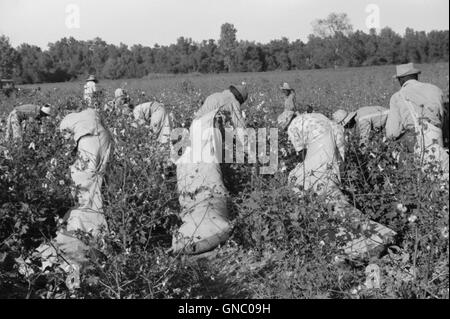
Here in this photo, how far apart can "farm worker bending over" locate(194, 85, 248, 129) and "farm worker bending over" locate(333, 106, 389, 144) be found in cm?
94

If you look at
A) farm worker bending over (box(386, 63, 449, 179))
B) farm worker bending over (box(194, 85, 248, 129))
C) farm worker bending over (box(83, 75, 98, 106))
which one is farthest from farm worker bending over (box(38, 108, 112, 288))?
farm worker bending over (box(83, 75, 98, 106))

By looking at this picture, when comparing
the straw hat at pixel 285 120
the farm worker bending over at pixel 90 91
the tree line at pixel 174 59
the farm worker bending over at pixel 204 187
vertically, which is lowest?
the farm worker bending over at pixel 204 187

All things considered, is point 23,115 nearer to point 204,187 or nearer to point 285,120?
point 285,120

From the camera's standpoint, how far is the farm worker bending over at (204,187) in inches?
152

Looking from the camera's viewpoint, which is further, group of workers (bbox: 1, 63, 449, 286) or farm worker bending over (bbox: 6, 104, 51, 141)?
farm worker bending over (bbox: 6, 104, 51, 141)

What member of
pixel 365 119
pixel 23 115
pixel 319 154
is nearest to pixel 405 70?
pixel 365 119

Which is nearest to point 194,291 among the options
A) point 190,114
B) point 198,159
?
point 198,159

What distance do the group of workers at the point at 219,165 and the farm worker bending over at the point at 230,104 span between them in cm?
18

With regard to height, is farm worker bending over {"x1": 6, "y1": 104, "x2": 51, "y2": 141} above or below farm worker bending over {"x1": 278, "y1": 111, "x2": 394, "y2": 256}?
above

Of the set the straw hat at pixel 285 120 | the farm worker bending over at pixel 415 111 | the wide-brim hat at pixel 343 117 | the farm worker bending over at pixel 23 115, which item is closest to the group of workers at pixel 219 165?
the farm worker bending over at pixel 415 111

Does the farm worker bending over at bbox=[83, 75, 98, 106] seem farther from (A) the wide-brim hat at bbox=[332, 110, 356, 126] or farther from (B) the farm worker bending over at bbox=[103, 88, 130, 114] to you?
(A) the wide-brim hat at bbox=[332, 110, 356, 126]

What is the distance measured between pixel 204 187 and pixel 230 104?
69.7 inches

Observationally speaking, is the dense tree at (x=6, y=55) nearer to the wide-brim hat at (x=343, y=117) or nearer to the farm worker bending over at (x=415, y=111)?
the wide-brim hat at (x=343, y=117)

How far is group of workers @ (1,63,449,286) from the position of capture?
3.41 metres
